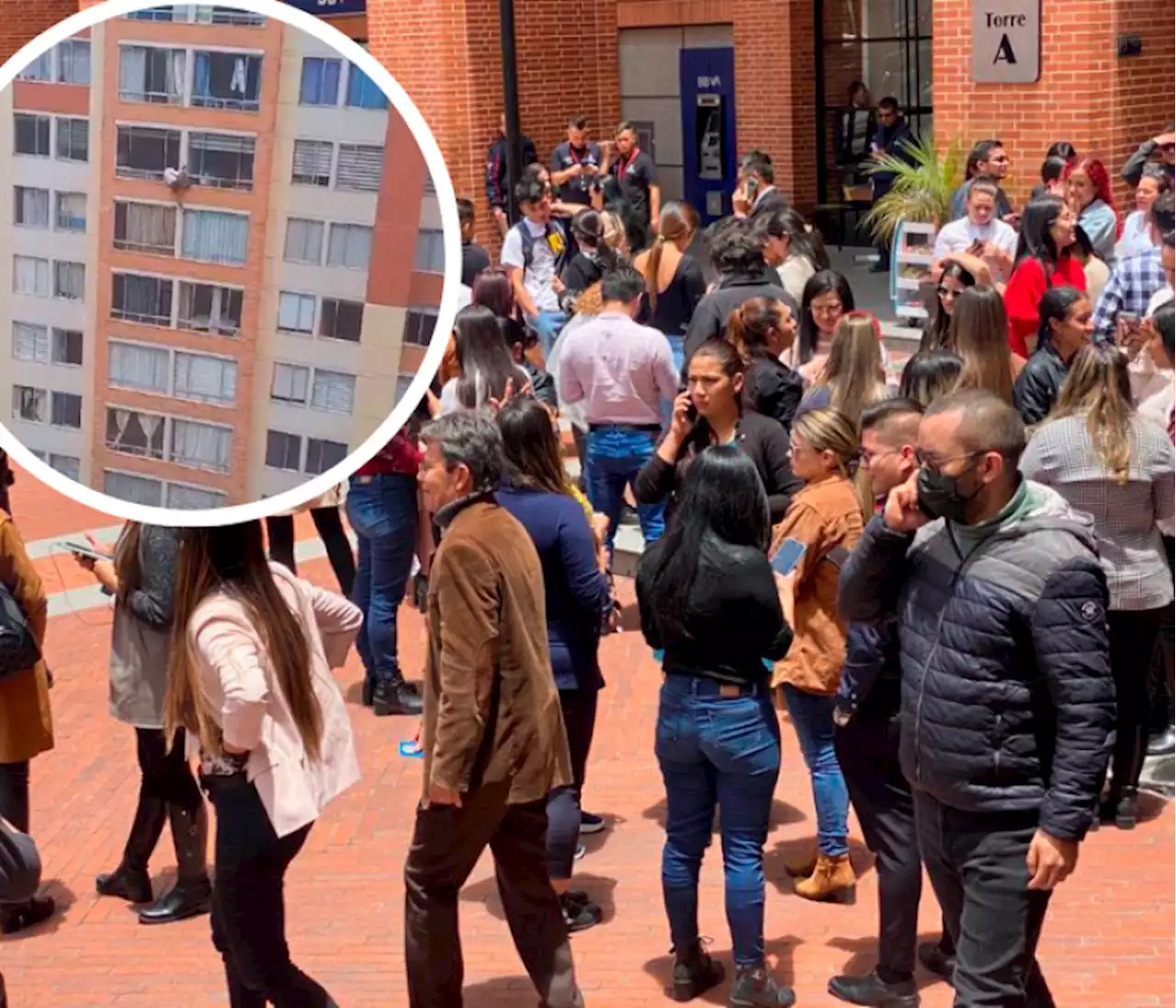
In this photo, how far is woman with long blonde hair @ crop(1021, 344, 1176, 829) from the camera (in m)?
6.51

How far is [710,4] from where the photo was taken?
23797 mm

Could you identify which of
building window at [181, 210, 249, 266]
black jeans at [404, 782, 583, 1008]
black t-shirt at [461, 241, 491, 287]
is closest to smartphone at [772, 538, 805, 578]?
black jeans at [404, 782, 583, 1008]

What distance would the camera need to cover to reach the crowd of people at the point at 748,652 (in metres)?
4.56

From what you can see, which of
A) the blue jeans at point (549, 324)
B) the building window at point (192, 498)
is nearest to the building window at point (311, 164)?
the building window at point (192, 498)

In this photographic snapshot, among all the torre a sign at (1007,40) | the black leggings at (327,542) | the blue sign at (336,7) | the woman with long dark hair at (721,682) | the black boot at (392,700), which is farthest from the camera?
the blue sign at (336,7)

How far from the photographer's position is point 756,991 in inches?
230

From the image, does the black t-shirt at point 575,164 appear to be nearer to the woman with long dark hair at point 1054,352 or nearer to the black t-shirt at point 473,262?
the black t-shirt at point 473,262

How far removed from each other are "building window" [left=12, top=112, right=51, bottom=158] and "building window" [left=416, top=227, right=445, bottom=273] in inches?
24.6

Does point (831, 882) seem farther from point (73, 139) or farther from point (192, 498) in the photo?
point (73, 139)

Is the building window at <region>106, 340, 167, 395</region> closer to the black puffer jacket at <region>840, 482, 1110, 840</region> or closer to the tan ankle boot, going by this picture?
the black puffer jacket at <region>840, 482, 1110, 840</region>

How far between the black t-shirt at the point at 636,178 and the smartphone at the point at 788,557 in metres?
13.4

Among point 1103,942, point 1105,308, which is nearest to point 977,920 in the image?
point 1103,942

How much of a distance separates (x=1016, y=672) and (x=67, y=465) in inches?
91.7

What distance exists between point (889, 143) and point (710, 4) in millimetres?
4014
